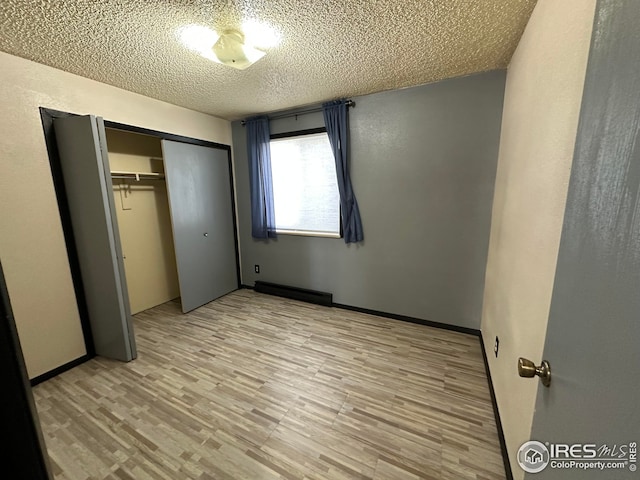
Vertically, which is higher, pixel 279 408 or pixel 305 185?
pixel 305 185

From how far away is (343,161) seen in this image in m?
2.69

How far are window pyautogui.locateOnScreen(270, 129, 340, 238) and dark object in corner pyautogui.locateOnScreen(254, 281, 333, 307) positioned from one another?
76 centimetres

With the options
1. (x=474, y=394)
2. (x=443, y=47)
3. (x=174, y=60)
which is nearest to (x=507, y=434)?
(x=474, y=394)

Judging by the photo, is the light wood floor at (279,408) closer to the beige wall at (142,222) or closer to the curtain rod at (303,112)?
the beige wall at (142,222)

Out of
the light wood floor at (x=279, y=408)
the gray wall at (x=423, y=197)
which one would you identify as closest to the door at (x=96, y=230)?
the light wood floor at (x=279, y=408)

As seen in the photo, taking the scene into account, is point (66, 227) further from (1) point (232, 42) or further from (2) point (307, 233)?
(2) point (307, 233)

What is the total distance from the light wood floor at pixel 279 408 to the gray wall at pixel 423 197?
0.44 metres

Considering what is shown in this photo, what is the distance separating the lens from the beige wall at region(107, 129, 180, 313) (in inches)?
113

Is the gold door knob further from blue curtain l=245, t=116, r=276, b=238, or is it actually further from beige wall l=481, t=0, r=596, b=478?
blue curtain l=245, t=116, r=276, b=238

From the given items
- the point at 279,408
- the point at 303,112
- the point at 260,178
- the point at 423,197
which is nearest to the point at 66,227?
the point at 260,178

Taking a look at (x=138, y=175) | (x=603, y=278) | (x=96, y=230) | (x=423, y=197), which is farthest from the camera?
(x=138, y=175)

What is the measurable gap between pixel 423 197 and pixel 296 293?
76.2 inches

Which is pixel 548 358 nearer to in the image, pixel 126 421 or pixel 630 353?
pixel 630 353

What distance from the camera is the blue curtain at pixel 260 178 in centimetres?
316
